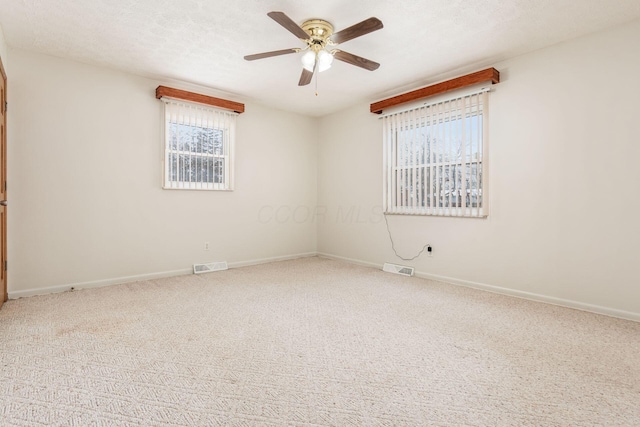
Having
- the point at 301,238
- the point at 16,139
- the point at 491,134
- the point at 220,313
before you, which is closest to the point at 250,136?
the point at 301,238

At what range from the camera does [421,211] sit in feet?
13.4

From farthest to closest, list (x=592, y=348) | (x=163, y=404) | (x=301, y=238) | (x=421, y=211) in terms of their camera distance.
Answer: (x=301, y=238) < (x=421, y=211) < (x=592, y=348) < (x=163, y=404)

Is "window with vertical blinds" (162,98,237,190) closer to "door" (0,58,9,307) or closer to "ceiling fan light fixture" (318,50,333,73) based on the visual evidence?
"door" (0,58,9,307)

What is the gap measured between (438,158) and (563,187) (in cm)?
130

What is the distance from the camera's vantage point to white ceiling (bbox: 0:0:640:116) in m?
2.44

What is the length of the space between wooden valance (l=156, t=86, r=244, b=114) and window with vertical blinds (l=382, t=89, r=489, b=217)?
2.18 meters

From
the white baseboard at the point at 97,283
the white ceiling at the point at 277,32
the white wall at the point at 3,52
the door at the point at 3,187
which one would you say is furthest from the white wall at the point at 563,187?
the white wall at the point at 3,52

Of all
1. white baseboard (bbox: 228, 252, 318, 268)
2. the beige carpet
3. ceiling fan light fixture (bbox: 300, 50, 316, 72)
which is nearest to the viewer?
the beige carpet

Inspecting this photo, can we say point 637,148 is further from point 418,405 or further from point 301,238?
point 301,238

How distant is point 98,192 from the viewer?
3.57 m

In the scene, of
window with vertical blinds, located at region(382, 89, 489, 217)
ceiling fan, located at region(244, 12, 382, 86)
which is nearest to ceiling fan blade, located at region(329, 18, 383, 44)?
ceiling fan, located at region(244, 12, 382, 86)

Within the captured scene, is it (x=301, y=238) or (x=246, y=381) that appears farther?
(x=301, y=238)

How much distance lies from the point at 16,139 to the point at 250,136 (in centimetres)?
268

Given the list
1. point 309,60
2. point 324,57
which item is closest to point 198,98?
point 309,60
